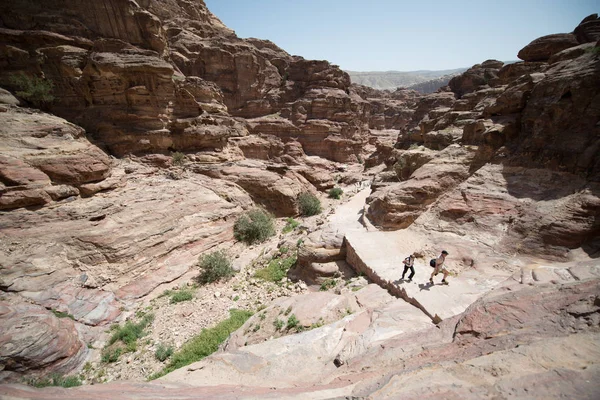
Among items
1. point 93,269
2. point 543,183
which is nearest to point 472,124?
point 543,183

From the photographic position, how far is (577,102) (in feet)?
26.9

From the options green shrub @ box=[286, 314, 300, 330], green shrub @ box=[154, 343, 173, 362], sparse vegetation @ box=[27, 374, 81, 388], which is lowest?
green shrub @ box=[154, 343, 173, 362]

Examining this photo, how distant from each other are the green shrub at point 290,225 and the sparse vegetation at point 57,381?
11.8 m

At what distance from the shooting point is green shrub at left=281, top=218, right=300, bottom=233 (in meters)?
17.2

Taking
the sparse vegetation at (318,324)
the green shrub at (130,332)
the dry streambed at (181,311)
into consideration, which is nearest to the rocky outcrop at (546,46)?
the dry streambed at (181,311)

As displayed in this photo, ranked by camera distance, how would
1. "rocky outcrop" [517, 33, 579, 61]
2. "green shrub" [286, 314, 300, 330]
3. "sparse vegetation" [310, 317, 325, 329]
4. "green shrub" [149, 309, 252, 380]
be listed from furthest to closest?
"rocky outcrop" [517, 33, 579, 61], "green shrub" [149, 309, 252, 380], "green shrub" [286, 314, 300, 330], "sparse vegetation" [310, 317, 325, 329]

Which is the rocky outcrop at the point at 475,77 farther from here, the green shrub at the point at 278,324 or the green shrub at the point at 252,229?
the green shrub at the point at 278,324

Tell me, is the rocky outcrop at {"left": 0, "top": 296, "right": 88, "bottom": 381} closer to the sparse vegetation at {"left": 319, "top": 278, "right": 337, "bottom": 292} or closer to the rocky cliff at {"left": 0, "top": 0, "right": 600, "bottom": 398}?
the rocky cliff at {"left": 0, "top": 0, "right": 600, "bottom": 398}

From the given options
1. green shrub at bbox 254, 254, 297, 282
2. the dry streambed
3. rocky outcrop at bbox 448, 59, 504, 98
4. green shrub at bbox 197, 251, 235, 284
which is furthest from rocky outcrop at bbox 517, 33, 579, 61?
green shrub at bbox 197, 251, 235, 284

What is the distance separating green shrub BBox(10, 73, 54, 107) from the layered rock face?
19.1 m

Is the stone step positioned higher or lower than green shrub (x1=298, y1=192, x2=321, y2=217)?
higher

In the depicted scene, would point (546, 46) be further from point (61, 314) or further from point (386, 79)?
point (386, 79)

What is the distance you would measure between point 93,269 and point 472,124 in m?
18.2

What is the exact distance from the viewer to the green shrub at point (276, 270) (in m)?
11.5
